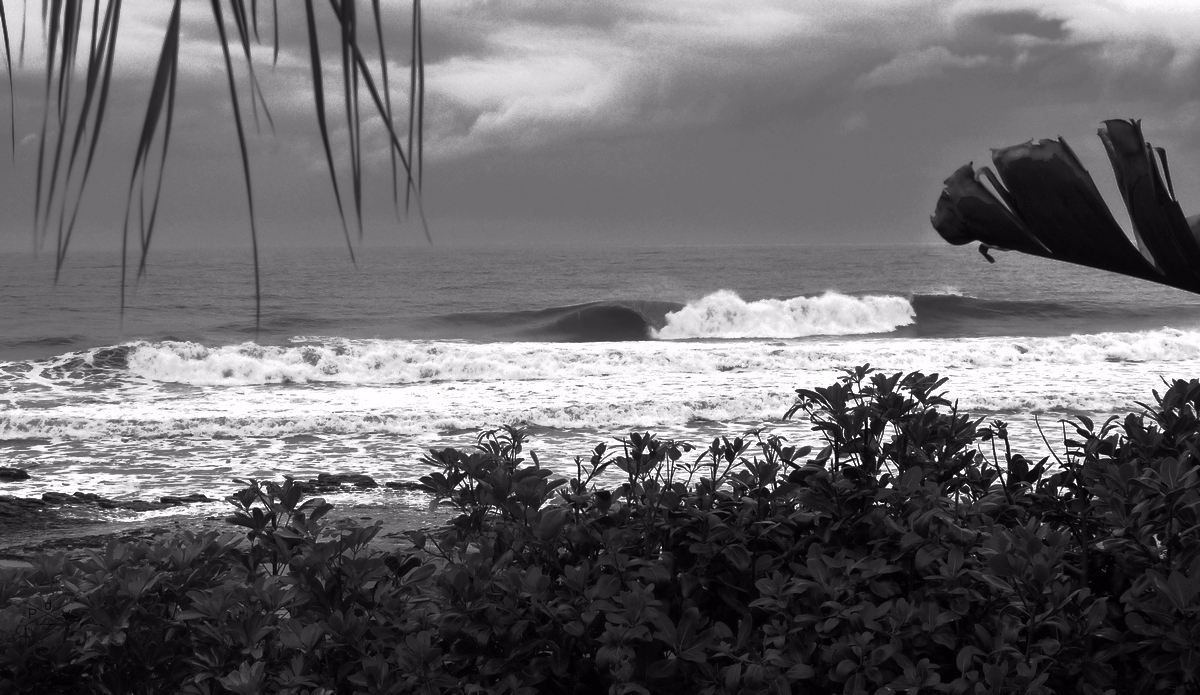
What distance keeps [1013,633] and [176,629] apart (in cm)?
170

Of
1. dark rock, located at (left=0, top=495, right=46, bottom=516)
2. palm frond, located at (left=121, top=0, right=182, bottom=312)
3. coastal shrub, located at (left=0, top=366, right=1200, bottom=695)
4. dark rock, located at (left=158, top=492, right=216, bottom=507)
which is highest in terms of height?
palm frond, located at (left=121, top=0, right=182, bottom=312)

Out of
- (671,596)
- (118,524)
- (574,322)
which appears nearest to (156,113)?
(671,596)

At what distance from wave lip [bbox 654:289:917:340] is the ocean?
0.25ft

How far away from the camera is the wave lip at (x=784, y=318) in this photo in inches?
1133

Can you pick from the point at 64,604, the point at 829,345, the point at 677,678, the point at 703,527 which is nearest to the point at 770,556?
the point at 703,527

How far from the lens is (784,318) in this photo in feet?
95.7

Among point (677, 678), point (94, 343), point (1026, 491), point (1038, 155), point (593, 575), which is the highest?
point (1038, 155)

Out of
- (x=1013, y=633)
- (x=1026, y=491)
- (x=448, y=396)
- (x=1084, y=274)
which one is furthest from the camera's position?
(x=1084, y=274)

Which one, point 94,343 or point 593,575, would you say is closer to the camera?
point 593,575

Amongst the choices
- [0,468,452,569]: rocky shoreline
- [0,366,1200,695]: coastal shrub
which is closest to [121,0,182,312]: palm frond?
[0,366,1200,695]: coastal shrub

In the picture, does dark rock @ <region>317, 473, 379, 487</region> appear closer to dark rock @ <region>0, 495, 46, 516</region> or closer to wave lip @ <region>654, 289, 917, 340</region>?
dark rock @ <region>0, 495, 46, 516</region>

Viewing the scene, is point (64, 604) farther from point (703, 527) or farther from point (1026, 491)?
point (1026, 491)

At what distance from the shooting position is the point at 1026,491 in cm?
219

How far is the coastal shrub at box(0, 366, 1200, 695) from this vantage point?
5.65 ft
